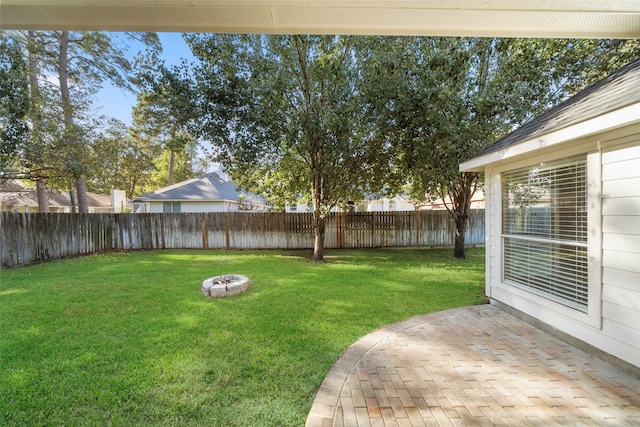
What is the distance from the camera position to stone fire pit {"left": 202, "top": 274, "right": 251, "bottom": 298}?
15.0 ft

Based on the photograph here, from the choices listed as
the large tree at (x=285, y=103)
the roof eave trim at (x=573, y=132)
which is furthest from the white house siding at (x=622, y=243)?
the large tree at (x=285, y=103)

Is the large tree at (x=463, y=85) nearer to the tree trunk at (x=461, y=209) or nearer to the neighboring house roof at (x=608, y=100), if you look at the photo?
the tree trunk at (x=461, y=209)

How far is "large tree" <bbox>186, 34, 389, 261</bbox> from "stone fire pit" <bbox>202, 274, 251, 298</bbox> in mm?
3381

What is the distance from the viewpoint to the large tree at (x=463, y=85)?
621cm

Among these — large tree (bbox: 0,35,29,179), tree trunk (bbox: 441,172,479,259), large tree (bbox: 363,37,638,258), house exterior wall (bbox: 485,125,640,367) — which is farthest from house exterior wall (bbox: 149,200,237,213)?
house exterior wall (bbox: 485,125,640,367)

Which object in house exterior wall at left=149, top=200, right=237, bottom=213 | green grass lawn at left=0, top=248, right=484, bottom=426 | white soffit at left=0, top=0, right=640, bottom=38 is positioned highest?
white soffit at left=0, top=0, right=640, bottom=38

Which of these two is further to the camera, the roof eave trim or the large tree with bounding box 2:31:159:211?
the large tree with bounding box 2:31:159:211

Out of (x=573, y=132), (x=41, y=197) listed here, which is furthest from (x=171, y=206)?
(x=573, y=132)

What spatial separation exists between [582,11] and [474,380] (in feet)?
9.57

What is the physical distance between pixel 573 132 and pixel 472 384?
263 centimetres

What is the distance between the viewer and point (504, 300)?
4016 millimetres

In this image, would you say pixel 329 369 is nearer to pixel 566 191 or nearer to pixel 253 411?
pixel 253 411

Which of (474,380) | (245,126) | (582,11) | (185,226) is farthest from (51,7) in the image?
(185,226)

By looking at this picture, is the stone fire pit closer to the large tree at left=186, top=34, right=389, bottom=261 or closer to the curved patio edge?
the curved patio edge
